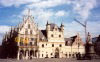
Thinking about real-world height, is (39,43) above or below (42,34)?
below

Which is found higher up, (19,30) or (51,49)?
(19,30)

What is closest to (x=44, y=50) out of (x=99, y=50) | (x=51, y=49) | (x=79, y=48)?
(x=51, y=49)

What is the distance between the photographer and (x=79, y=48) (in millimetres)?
76625

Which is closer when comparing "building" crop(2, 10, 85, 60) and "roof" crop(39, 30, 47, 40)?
"building" crop(2, 10, 85, 60)

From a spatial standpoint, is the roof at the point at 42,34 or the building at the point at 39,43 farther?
the roof at the point at 42,34

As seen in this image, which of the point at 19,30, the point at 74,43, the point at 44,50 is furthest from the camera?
the point at 74,43

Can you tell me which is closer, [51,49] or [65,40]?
[51,49]

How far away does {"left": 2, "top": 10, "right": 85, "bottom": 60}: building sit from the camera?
65.6m

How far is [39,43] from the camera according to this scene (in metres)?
69.1

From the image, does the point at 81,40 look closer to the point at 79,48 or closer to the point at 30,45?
the point at 79,48

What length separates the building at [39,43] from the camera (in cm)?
6562

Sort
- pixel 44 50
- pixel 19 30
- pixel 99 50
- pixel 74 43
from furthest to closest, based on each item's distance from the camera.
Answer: pixel 99 50 → pixel 74 43 → pixel 44 50 → pixel 19 30

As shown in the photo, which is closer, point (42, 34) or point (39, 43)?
point (39, 43)

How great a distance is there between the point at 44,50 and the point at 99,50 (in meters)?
26.6
